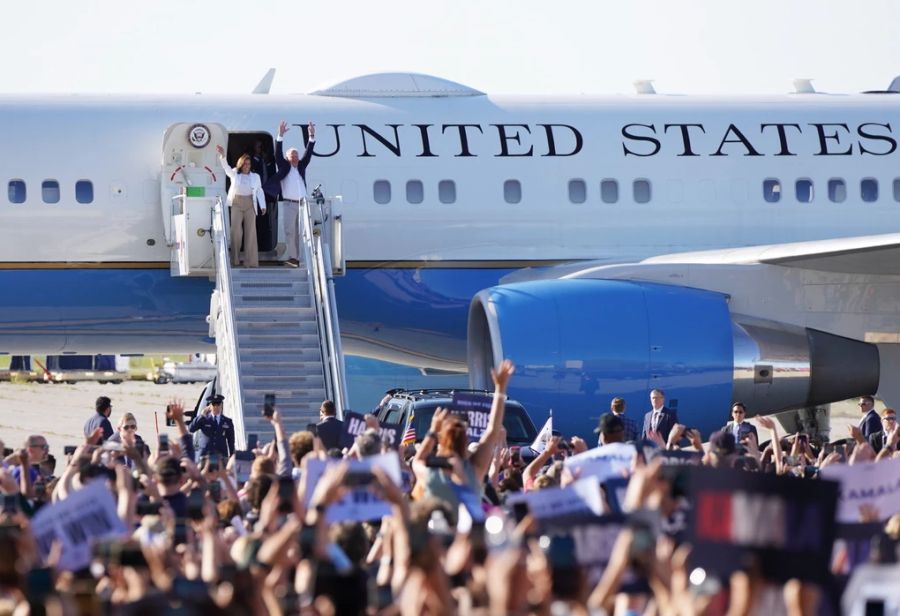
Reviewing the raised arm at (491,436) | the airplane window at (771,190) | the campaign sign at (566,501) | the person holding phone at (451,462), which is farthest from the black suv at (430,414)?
the campaign sign at (566,501)

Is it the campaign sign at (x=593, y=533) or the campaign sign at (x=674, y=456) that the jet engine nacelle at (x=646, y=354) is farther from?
the campaign sign at (x=593, y=533)

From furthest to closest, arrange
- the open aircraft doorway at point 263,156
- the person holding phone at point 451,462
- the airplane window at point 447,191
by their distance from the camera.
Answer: the airplane window at point 447,191
the open aircraft doorway at point 263,156
the person holding phone at point 451,462

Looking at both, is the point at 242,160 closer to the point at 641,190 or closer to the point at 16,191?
the point at 16,191

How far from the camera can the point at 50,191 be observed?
18453mm

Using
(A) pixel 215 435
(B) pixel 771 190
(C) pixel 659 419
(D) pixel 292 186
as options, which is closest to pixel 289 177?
(D) pixel 292 186

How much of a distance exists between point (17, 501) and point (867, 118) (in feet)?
47.2

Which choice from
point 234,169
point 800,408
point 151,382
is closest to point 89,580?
point 234,169

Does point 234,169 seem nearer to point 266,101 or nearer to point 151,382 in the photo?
point 266,101

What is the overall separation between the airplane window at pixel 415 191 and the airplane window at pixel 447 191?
0.64 feet

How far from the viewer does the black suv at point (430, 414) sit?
15.6 meters

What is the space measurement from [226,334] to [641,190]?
17.0 ft

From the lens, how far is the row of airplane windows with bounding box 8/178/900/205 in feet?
60.5

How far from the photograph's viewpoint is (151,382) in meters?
53.1

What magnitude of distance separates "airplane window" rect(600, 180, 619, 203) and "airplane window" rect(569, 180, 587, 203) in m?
0.21
